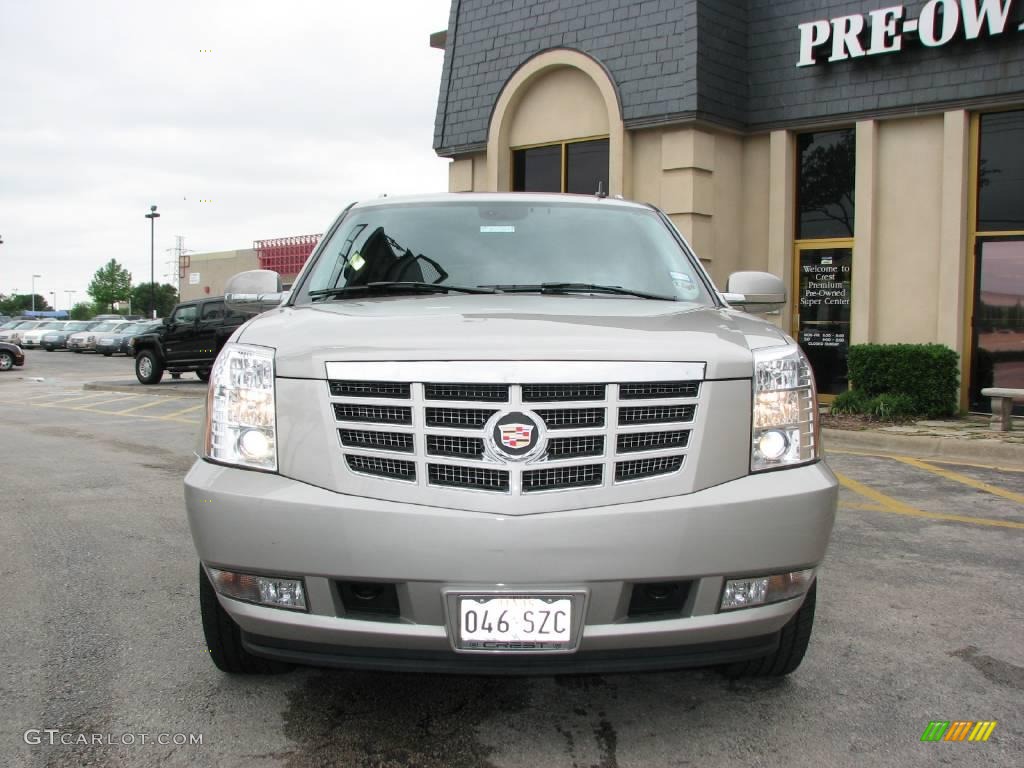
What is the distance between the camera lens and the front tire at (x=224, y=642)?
3084 millimetres

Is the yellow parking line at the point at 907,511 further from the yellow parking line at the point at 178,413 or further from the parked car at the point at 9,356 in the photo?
the parked car at the point at 9,356

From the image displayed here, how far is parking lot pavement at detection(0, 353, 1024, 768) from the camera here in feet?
9.18

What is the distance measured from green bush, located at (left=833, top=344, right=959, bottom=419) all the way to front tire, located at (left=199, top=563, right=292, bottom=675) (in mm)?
9638

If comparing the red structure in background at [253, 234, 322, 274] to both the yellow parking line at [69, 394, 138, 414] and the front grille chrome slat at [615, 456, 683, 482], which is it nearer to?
the yellow parking line at [69, 394, 138, 414]

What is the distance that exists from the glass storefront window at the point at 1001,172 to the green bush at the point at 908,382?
6.16 feet

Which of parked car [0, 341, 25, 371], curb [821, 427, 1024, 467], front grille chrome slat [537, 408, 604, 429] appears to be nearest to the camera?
front grille chrome slat [537, 408, 604, 429]

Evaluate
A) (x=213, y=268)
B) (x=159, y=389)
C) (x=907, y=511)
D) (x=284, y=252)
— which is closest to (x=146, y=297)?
(x=213, y=268)

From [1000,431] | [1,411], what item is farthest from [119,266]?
[1000,431]

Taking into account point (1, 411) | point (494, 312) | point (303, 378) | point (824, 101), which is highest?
point (824, 101)

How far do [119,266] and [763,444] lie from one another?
130 metres

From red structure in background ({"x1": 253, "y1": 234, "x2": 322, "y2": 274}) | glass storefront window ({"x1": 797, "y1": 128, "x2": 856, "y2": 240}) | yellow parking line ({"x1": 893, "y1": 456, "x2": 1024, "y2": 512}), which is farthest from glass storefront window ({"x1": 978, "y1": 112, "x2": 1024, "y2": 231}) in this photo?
red structure in background ({"x1": 253, "y1": 234, "x2": 322, "y2": 274})

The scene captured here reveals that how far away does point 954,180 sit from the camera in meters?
12.2

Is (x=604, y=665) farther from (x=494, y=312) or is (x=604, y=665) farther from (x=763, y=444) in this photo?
(x=494, y=312)

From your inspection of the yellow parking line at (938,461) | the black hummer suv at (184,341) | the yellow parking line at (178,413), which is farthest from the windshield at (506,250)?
the black hummer suv at (184,341)
